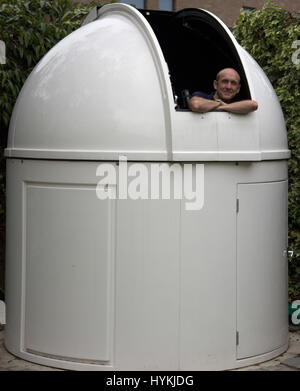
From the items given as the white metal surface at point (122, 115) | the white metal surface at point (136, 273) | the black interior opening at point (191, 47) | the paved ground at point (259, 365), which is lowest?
the paved ground at point (259, 365)

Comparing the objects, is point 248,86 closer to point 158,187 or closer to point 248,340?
point 158,187

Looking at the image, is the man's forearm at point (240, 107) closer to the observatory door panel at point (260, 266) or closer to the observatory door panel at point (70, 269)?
the observatory door panel at point (260, 266)

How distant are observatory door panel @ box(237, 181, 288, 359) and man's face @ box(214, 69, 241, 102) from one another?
74 cm

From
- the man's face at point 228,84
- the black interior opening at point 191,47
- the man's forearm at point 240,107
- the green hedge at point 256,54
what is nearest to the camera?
the man's forearm at point 240,107

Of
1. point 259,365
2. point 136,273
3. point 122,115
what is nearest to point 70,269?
point 136,273

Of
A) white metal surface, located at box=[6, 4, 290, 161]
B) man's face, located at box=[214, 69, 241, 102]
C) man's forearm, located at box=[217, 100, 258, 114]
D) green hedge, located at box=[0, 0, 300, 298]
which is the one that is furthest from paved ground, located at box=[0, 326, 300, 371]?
man's face, located at box=[214, 69, 241, 102]

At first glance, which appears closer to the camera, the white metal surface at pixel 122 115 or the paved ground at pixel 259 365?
the white metal surface at pixel 122 115

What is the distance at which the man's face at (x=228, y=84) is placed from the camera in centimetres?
454

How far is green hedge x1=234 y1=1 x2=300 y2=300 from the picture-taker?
5938 mm

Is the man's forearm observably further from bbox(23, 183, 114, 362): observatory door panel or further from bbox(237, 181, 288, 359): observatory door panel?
bbox(23, 183, 114, 362): observatory door panel

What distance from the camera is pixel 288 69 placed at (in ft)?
19.9

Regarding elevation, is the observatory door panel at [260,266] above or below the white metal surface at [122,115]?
below

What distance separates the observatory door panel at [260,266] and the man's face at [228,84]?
2.41ft

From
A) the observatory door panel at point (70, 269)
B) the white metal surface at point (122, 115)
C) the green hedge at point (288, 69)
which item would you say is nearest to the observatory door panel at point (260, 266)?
the white metal surface at point (122, 115)
